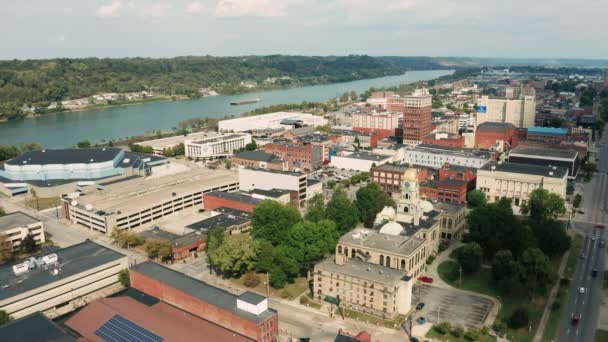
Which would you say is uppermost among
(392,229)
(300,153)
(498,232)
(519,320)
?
(392,229)

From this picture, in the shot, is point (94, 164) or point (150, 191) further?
point (94, 164)

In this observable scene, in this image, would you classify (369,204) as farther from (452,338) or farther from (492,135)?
(492,135)

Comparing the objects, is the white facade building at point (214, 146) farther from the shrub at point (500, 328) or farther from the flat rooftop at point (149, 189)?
the shrub at point (500, 328)

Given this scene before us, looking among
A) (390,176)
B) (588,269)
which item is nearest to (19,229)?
(390,176)

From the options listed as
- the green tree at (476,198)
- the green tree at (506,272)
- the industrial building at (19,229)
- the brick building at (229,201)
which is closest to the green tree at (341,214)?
the brick building at (229,201)

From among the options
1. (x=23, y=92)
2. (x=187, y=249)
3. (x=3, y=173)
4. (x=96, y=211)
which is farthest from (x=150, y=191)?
Result: (x=23, y=92)

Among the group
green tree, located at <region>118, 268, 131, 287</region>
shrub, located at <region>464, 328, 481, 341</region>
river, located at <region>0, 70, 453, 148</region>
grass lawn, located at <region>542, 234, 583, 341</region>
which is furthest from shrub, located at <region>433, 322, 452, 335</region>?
river, located at <region>0, 70, 453, 148</region>

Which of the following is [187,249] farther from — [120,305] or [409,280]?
[409,280]

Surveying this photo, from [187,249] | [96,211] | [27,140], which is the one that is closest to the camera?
[187,249]
